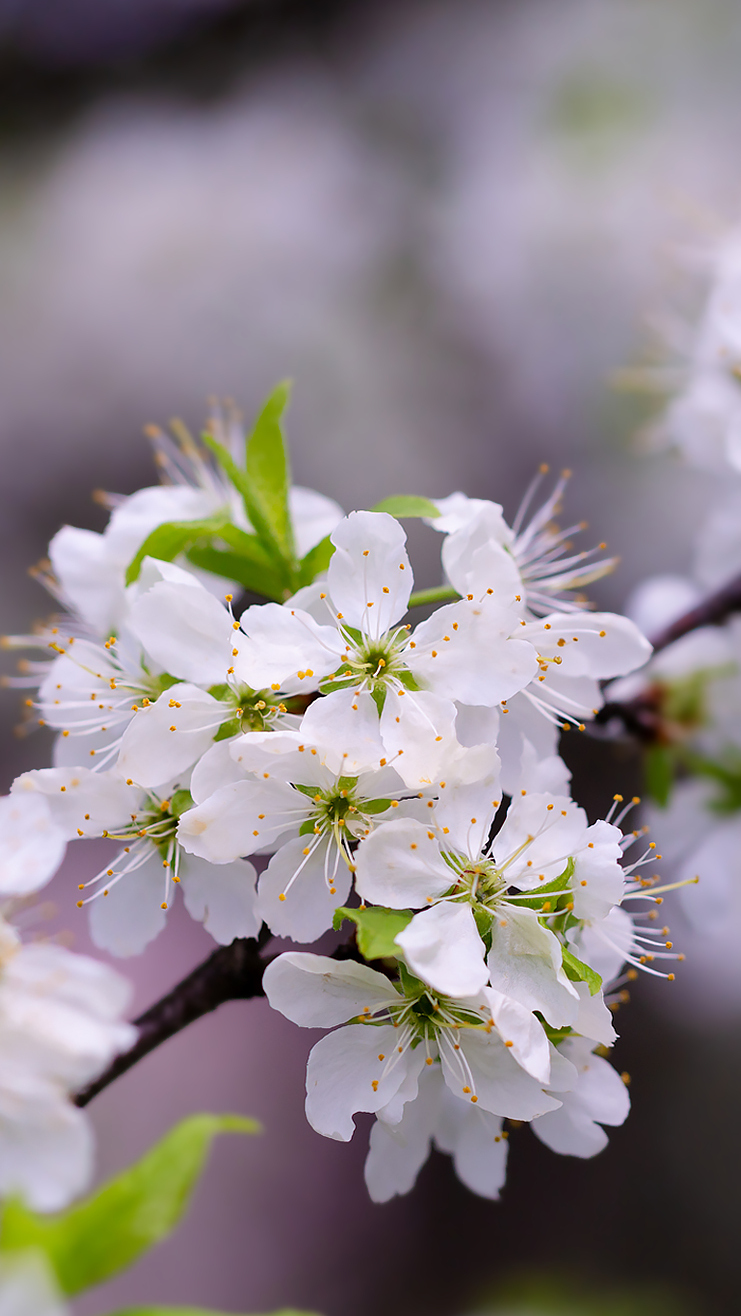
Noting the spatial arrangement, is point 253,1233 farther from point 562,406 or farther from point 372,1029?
point 562,406

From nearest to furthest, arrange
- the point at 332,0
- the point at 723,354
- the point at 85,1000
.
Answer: the point at 85,1000 → the point at 723,354 → the point at 332,0

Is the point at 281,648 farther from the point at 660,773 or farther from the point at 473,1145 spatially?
the point at 660,773

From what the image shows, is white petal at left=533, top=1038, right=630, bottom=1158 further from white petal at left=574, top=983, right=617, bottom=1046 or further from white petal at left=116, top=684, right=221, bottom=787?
white petal at left=116, top=684, right=221, bottom=787

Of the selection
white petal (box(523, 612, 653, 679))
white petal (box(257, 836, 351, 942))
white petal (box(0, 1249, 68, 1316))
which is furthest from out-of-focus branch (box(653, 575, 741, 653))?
white petal (box(0, 1249, 68, 1316))

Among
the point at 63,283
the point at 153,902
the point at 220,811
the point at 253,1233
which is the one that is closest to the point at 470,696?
the point at 220,811

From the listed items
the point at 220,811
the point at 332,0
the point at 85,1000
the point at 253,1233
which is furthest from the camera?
the point at 332,0

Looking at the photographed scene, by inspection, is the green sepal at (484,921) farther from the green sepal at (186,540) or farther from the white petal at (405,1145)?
the green sepal at (186,540)
